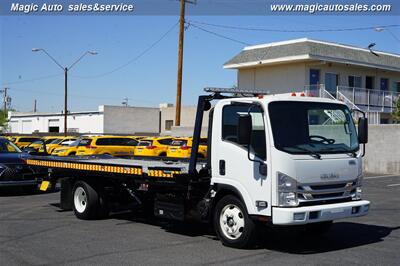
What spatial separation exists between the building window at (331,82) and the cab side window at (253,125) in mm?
27108

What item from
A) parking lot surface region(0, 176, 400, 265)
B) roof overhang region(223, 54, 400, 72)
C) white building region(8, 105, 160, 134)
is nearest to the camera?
parking lot surface region(0, 176, 400, 265)

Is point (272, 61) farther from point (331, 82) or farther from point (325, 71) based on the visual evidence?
point (331, 82)

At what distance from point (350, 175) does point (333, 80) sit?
27.7m

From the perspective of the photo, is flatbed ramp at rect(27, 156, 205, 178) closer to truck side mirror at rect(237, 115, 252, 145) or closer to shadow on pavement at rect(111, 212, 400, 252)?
shadow on pavement at rect(111, 212, 400, 252)

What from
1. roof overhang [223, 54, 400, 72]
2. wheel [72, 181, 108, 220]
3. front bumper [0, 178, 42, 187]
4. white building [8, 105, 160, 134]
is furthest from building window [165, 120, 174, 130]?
wheel [72, 181, 108, 220]

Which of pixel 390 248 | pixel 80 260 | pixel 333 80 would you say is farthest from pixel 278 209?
pixel 333 80

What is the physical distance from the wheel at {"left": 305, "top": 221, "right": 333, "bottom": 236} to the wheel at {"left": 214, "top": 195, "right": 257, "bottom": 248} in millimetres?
1740

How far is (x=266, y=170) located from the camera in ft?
26.0

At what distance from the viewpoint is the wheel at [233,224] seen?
819 cm

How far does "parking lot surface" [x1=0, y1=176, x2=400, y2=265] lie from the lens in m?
7.76

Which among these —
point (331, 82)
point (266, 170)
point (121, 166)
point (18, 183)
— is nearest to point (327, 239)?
point (266, 170)

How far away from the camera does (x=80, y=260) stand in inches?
304

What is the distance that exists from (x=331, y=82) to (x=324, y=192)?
28.0 meters

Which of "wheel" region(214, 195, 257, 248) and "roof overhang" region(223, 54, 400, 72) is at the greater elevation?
"roof overhang" region(223, 54, 400, 72)
